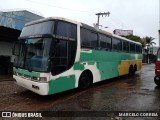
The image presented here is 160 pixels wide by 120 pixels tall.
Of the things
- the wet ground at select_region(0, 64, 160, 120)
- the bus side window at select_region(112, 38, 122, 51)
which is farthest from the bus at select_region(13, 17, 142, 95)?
the bus side window at select_region(112, 38, 122, 51)

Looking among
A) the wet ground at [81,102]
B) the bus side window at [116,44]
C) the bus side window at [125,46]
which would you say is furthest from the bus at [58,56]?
the bus side window at [125,46]

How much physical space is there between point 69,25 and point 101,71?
365 cm

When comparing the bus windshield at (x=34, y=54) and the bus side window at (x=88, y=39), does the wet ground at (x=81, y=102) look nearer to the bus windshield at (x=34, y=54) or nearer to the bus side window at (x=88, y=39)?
the bus windshield at (x=34, y=54)

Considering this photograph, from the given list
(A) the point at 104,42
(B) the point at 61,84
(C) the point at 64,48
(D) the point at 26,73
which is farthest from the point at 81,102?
(A) the point at 104,42

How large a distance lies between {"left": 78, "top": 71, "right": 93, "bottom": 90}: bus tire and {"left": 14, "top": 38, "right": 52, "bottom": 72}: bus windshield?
2534 mm

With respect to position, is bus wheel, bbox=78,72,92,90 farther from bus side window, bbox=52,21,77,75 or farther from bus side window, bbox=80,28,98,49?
bus side window, bbox=80,28,98,49

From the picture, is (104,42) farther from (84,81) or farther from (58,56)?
(58,56)

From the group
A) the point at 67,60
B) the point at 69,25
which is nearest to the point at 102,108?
the point at 67,60

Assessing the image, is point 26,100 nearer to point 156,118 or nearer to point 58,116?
point 58,116

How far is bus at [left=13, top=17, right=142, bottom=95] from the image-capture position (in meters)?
7.17

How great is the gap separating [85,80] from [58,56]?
2.59m

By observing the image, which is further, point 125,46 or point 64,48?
point 125,46

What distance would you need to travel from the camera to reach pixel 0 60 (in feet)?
49.1

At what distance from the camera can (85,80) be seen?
957 centimetres
